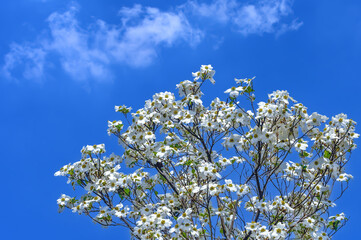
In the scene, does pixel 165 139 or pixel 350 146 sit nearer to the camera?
pixel 350 146

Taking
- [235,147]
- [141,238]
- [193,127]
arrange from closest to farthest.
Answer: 1. [141,238]
2. [235,147]
3. [193,127]

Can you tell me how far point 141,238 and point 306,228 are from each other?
2471 millimetres

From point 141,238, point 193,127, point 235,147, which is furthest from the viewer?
point 193,127

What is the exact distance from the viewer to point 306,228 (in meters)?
5.79

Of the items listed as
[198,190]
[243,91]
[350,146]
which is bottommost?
[198,190]

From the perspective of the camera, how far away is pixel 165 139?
593 centimetres

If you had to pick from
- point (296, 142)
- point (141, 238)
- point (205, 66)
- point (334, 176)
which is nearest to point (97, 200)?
point (141, 238)

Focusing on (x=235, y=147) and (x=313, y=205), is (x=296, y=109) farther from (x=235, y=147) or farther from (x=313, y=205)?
(x=313, y=205)

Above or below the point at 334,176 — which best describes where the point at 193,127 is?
above

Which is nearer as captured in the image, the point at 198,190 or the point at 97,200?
the point at 198,190

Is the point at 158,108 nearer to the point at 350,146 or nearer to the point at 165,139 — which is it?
the point at 165,139

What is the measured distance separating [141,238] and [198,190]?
3.33ft

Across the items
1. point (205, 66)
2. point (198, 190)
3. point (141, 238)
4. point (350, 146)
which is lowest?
point (141, 238)

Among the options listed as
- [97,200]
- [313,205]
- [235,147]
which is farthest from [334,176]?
[97,200]
